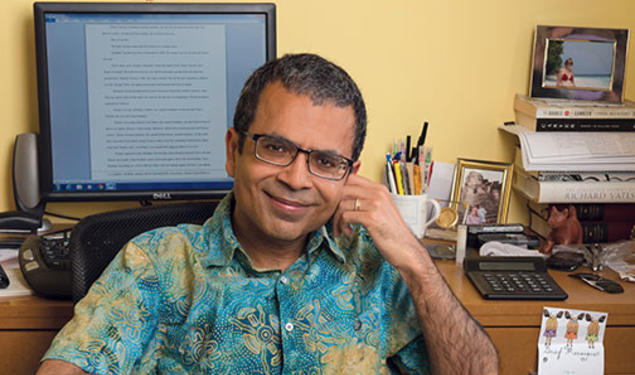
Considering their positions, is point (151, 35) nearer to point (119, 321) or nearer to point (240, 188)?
point (240, 188)

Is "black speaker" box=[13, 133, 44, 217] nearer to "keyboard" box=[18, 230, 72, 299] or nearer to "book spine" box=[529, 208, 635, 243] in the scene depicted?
"keyboard" box=[18, 230, 72, 299]

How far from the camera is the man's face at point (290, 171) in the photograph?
4.10 ft

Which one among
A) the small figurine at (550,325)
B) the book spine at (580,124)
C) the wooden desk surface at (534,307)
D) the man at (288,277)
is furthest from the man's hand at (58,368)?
the book spine at (580,124)

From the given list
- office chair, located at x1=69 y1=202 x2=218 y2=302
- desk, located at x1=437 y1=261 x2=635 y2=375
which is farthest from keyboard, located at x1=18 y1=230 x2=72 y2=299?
desk, located at x1=437 y1=261 x2=635 y2=375

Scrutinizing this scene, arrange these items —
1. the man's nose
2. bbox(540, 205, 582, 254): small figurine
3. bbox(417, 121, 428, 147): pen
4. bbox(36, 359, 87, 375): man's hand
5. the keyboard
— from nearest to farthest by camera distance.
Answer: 1. bbox(36, 359, 87, 375): man's hand
2. the man's nose
3. the keyboard
4. bbox(540, 205, 582, 254): small figurine
5. bbox(417, 121, 428, 147): pen

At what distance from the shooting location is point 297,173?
1.24 meters

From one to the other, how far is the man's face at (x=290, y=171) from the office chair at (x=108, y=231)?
0.60 feet

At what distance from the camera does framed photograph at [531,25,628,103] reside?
6.55 ft

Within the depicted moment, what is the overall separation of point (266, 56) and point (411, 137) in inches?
19.8

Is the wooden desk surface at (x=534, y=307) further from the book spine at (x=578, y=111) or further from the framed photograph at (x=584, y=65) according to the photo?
the framed photograph at (x=584, y=65)

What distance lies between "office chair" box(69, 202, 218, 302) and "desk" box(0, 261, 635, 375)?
0.75ft

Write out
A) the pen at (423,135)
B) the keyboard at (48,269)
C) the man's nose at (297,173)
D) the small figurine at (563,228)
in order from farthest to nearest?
the pen at (423,135) → the small figurine at (563,228) → the keyboard at (48,269) → the man's nose at (297,173)

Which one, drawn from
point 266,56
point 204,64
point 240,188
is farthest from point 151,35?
point 240,188

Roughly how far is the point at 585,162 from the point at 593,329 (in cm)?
51
